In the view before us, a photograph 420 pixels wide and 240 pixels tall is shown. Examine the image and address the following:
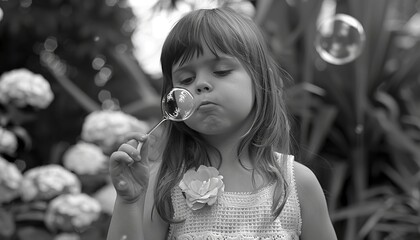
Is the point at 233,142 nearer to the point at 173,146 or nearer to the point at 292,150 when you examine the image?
the point at 173,146

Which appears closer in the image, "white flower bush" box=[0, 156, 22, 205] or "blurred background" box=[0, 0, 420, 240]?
"white flower bush" box=[0, 156, 22, 205]

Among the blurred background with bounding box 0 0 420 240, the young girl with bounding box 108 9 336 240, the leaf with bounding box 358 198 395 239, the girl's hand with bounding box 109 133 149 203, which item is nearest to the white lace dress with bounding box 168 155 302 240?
the young girl with bounding box 108 9 336 240

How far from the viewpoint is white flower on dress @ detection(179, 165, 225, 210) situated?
1.46 meters

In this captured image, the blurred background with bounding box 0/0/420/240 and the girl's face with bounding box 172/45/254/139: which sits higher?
the girl's face with bounding box 172/45/254/139

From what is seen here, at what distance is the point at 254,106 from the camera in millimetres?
1528

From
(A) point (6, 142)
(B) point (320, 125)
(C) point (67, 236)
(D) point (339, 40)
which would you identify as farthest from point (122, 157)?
(B) point (320, 125)

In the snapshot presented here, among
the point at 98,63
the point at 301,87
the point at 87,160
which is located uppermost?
the point at 301,87

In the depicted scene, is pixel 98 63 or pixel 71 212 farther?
pixel 98 63

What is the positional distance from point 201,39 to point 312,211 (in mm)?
448

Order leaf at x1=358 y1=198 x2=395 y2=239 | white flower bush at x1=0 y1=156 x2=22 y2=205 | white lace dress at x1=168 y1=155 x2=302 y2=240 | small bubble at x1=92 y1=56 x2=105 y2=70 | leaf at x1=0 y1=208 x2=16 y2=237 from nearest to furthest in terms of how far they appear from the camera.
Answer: white lace dress at x1=168 y1=155 x2=302 y2=240 < leaf at x1=0 y1=208 x2=16 y2=237 < white flower bush at x1=0 y1=156 x2=22 y2=205 < leaf at x1=358 y1=198 x2=395 y2=239 < small bubble at x1=92 y1=56 x2=105 y2=70

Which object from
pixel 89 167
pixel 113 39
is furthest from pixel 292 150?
pixel 113 39

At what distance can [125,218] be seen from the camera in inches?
55.1

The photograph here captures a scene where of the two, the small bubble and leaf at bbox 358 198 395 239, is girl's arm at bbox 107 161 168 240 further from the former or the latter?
the small bubble

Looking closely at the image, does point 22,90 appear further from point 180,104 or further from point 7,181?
point 180,104
